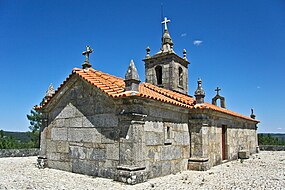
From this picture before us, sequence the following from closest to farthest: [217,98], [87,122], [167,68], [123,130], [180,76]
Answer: [123,130]
[87,122]
[167,68]
[180,76]
[217,98]

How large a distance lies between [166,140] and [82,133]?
9.39 ft

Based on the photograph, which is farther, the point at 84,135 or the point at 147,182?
the point at 84,135

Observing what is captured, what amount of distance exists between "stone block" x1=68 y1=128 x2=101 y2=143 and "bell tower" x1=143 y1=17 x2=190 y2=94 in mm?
6876

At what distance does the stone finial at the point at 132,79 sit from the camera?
749cm

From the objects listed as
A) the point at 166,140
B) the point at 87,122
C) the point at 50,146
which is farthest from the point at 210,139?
the point at 50,146

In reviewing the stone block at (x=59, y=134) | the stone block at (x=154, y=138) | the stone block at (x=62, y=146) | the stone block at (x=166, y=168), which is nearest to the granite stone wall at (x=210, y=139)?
the stone block at (x=166, y=168)

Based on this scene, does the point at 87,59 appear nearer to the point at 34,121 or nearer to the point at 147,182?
the point at 147,182

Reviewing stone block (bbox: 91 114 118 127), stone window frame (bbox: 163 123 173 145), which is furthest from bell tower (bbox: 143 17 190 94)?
stone block (bbox: 91 114 118 127)

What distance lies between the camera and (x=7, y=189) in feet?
20.6

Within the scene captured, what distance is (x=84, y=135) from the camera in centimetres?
864

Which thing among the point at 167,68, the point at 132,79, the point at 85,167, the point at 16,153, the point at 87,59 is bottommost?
the point at 16,153

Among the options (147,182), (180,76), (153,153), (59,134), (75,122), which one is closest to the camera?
(147,182)

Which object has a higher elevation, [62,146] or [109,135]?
[109,135]

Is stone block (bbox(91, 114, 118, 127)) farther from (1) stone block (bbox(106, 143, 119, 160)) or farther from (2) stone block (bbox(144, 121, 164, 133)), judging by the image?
(2) stone block (bbox(144, 121, 164, 133))
